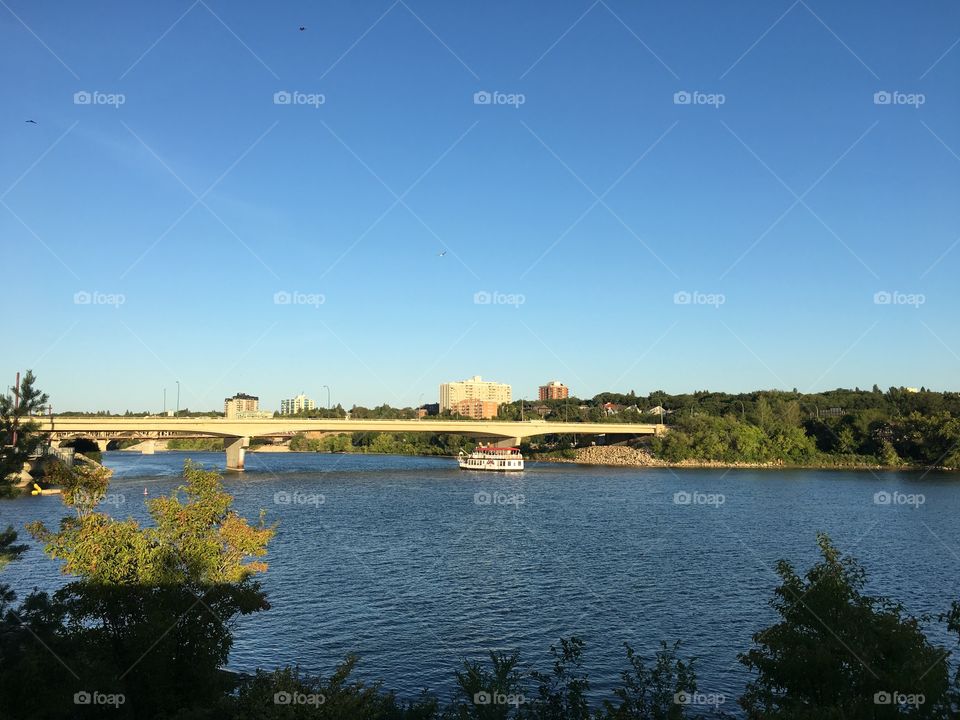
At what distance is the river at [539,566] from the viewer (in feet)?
88.3

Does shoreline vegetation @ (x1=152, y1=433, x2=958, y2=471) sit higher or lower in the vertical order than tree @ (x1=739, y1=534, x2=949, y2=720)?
lower

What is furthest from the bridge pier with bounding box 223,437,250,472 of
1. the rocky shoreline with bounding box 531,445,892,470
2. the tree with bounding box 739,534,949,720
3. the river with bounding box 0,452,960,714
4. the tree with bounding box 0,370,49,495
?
the tree with bounding box 739,534,949,720

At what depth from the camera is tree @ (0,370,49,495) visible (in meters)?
18.0

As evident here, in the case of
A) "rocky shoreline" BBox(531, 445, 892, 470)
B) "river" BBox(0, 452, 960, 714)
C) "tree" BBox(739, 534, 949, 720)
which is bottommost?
"river" BBox(0, 452, 960, 714)

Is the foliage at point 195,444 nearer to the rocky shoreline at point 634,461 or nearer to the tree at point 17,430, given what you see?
the rocky shoreline at point 634,461

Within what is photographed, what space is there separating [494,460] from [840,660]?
94620mm

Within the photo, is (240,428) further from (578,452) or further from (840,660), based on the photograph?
(840,660)

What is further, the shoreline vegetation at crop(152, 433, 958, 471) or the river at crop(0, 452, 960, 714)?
the shoreline vegetation at crop(152, 433, 958, 471)

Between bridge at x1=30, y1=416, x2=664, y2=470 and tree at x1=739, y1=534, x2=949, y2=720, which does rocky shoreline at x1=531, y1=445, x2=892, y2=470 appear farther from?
tree at x1=739, y1=534, x2=949, y2=720

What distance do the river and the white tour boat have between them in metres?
28.0

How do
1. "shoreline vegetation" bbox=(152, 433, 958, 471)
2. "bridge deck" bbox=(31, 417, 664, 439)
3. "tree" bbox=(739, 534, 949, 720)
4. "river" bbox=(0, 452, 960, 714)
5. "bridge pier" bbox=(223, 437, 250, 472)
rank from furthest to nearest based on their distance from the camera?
"shoreline vegetation" bbox=(152, 433, 958, 471) < "bridge pier" bbox=(223, 437, 250, 472) < "bridge deck" bbox=(31, 417, 664, 439) < "river" bbox=(0, 452, 960, 714) < "tree" bbox=(739, 534, 949, 720)

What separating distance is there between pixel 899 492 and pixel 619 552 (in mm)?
→ 48912

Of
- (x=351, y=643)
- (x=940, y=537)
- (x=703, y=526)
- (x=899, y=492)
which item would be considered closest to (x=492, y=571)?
(x=351, y=643)

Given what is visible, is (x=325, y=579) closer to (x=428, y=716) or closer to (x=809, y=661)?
(x=428, y=716)
